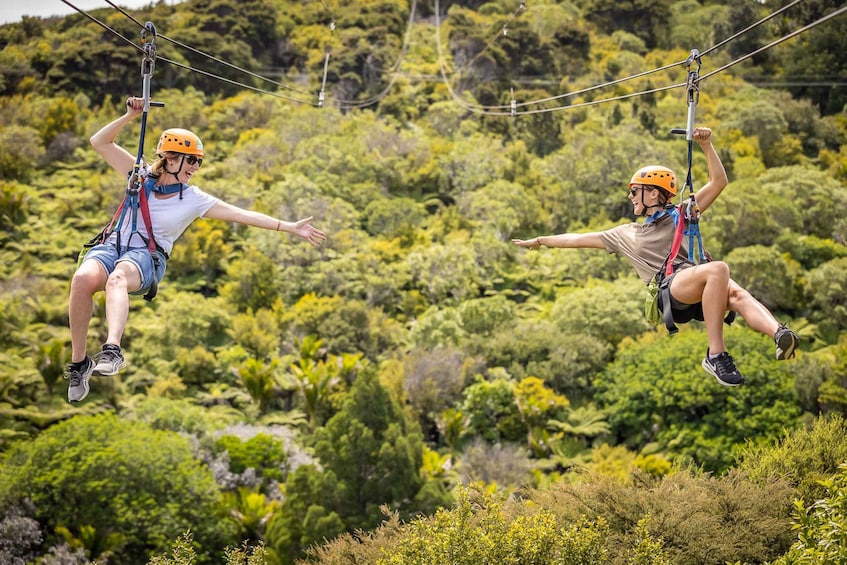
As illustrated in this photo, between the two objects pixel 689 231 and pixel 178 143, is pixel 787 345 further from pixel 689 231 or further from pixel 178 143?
pixel 178 143

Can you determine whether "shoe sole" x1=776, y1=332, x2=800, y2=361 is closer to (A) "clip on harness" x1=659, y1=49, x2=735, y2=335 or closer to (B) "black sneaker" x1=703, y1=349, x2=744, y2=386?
(B) "black sneaker" x1=703, y1=349, x2=744, y2=386

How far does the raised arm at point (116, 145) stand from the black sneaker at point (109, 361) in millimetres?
1488

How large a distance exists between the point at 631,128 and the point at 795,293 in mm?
14261

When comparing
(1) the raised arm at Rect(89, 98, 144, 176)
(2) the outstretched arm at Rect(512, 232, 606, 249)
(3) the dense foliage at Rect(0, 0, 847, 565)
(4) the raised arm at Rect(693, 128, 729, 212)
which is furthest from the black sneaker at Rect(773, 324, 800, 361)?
(1) the raised arm at Rect(89, 98, 144, 176)

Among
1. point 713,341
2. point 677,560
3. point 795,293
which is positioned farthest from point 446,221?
point 713,341

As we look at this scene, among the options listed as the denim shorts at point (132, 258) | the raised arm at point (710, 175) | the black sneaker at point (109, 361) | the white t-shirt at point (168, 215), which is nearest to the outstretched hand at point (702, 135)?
the raised arm at point (710, 175)

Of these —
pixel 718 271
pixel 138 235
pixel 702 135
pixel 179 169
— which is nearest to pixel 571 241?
pixel 702 135

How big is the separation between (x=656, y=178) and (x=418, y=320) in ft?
83.3

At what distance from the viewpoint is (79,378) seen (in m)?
6.49

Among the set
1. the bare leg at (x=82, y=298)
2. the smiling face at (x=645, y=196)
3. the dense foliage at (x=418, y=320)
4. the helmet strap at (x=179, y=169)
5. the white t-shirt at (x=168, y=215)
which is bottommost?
the dense foliage at (x=418, y=320)

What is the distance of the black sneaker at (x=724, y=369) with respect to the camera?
6.46m

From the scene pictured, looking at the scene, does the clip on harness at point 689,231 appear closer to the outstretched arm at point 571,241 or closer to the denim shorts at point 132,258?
the outstretched arm at point 571,241

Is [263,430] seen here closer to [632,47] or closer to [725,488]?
[725,488]

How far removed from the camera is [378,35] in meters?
58.9
